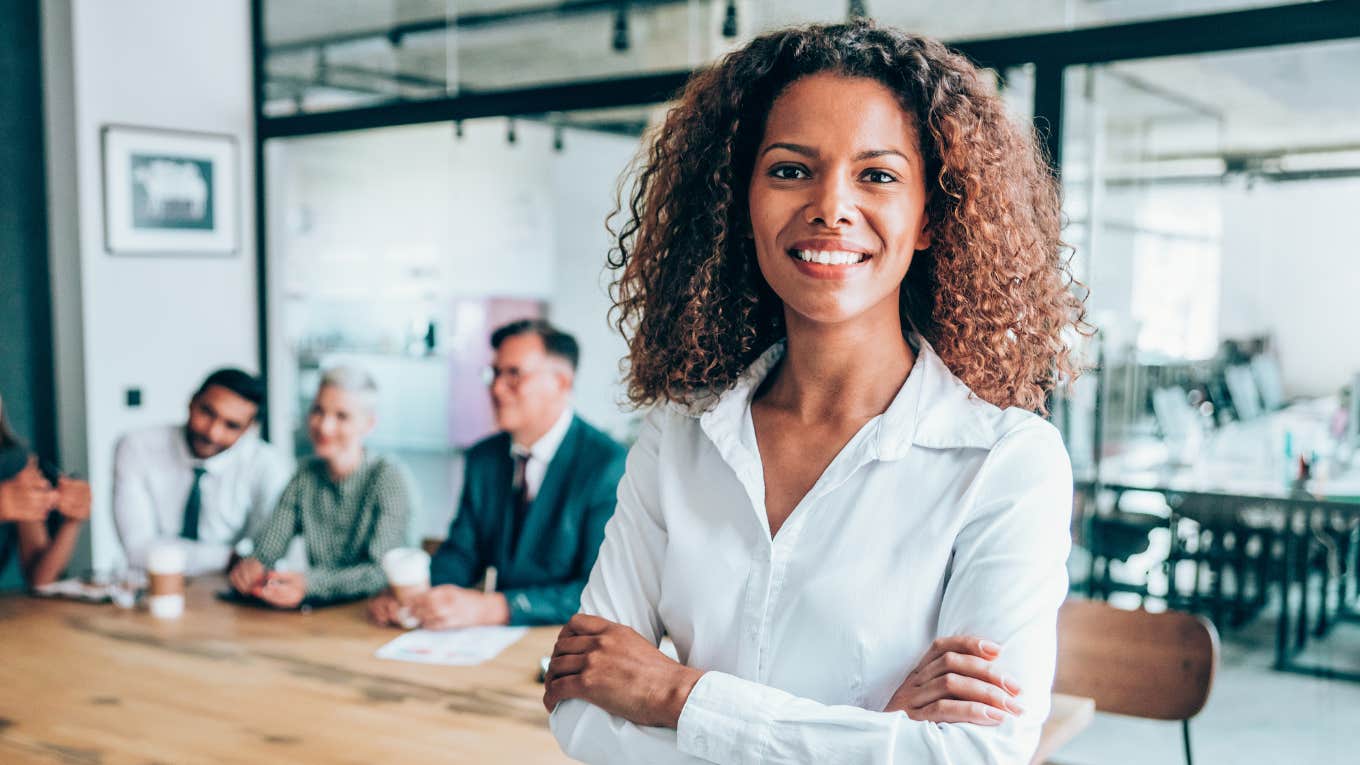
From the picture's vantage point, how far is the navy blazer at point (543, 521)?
8.93 ft

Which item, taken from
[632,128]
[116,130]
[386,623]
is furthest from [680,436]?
[116,130]

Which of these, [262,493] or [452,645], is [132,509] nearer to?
[262,493]

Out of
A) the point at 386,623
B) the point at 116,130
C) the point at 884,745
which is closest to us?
the point at 884,745

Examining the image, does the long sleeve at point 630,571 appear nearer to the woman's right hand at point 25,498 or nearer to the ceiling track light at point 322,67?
the woman's right hand at point 25,498

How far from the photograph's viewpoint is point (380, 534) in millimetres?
2938

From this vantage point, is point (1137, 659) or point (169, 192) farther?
point (169, 192)

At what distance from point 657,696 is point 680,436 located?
31 centimetres

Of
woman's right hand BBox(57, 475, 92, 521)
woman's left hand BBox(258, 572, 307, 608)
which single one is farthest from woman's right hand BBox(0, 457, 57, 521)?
woman's left hand BBox(258, 572, 307, 608)

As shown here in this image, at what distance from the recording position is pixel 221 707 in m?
2.04

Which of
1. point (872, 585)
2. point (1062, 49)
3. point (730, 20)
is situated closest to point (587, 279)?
point (730, 20)

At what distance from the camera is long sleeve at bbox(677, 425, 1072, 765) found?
1.14 metres

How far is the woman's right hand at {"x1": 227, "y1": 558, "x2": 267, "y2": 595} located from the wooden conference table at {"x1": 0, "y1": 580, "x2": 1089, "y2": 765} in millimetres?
77

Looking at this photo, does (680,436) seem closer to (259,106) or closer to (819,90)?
(819,90)

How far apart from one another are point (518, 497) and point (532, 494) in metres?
0.05
